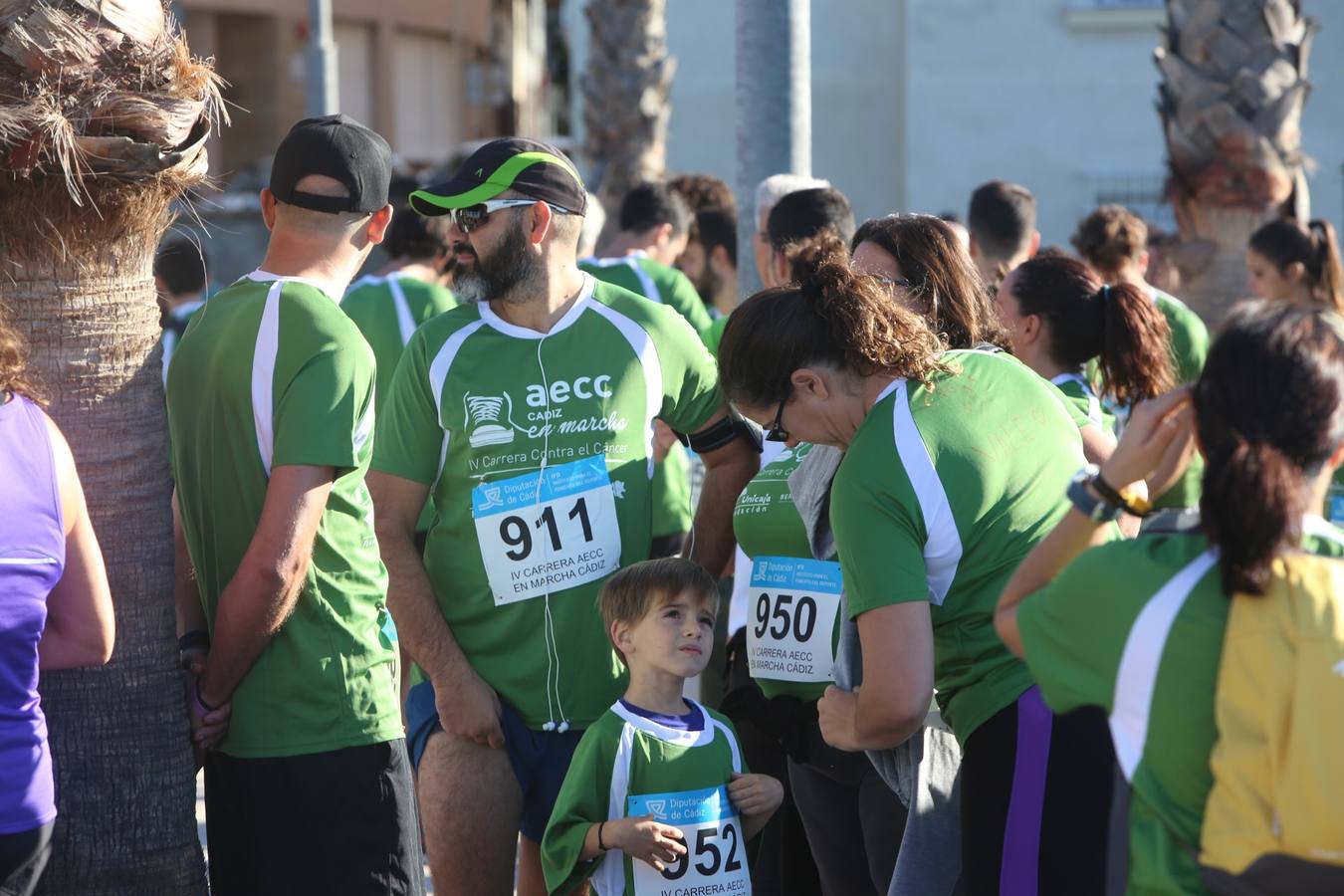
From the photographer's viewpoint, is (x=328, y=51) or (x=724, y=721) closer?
(x=724, y=721)

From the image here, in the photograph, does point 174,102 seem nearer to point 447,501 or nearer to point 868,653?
point 447,501

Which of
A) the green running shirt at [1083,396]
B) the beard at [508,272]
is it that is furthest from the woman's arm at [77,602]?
the green running shirt at [1083,396]

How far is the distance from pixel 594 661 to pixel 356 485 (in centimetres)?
89

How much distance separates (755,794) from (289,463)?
55.3 inches

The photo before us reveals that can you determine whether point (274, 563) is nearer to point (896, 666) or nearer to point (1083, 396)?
Answer: point (896, 666)

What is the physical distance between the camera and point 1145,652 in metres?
2.27

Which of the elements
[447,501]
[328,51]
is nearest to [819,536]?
[447,501]

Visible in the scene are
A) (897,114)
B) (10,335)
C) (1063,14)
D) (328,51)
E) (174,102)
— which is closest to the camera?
(10,335)

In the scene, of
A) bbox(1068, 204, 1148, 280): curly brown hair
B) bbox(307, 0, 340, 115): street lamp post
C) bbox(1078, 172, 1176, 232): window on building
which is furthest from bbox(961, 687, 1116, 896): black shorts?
bbox(1078, 172, 1176, 232): window on building

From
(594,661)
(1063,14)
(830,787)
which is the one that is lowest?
(830,787)

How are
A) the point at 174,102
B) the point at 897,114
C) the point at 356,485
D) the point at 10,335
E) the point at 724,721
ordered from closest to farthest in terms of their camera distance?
the point at 10,335 → the point at 174,102 → the point at 356,485 → the point at 724,721 → the point at 897,114

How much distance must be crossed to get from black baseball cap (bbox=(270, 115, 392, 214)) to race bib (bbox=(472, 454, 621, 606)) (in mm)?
822

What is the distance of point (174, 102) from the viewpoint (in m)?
3.21

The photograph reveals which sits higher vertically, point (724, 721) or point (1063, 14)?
point (1063, 14)
